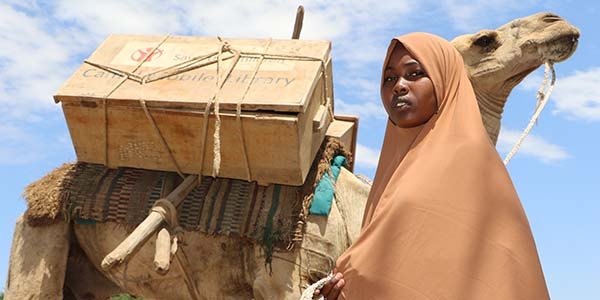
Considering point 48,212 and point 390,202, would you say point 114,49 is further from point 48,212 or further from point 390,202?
point 390,202

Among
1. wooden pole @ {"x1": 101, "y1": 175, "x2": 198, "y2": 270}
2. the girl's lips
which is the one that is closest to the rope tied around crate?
wooden pole @ {"x1": 101, "y1": 175, "x2": 198, "y2": 270}

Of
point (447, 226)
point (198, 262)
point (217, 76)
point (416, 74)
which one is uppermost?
point (416, 74)

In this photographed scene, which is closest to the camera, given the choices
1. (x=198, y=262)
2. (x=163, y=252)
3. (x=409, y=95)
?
(x=409, y=95)

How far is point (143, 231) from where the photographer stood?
5.23 metres

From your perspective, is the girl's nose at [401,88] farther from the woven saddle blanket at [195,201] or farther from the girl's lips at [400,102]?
the woven saddle blanket at [195,201]

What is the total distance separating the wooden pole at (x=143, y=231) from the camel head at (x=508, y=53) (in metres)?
2.27

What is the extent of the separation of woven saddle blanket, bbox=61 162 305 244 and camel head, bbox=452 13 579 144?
1692mm

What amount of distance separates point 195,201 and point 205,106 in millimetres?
863

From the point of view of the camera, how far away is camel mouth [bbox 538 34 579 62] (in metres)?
4.16

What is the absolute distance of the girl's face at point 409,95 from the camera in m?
3.07

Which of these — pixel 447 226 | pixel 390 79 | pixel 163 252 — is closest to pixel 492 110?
pixel 390 79

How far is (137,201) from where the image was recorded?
19.2 ft

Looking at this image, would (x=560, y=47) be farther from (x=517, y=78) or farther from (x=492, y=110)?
(x=492, y=110)

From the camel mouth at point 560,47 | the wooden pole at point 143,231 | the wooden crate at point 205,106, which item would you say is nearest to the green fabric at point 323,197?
the wooden crate at point 205,106
